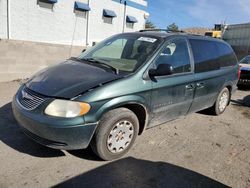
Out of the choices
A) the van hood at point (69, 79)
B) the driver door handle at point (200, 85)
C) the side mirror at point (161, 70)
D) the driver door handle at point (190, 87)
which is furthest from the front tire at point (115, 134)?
the driver door handle at point (200, 85)

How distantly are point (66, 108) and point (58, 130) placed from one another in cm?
28

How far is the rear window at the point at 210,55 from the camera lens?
16.8 ft

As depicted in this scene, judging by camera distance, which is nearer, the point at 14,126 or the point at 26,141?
the point at 26,141

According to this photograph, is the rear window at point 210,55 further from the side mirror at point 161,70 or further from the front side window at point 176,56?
the side mirror at point 161,70

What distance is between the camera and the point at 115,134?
12.4ft

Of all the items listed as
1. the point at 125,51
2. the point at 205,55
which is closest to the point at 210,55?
the point at 205,55

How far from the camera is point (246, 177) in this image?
12.1ft

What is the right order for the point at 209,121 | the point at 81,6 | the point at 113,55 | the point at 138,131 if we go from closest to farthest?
the point at 138,131, the point at 113,55, the point at 209,121, the point at 81,6

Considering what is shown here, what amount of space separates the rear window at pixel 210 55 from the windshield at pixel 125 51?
1.04 m

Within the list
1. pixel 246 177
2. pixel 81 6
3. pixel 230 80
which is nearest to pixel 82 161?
pixel 246 177

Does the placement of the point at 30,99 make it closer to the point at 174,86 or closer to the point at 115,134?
the point at 115,134

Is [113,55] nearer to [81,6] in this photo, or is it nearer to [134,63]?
[134,63]

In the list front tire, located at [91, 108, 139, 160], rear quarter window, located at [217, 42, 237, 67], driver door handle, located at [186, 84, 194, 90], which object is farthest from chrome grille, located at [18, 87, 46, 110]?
rear quarter window, located at [217, 42, 237, 67]

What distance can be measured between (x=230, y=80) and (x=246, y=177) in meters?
3.13
